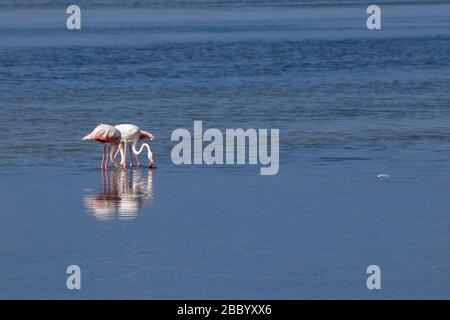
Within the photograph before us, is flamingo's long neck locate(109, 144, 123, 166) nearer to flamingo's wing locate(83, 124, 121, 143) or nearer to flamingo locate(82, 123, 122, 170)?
flamingo locate(82, 123, 122, 170)

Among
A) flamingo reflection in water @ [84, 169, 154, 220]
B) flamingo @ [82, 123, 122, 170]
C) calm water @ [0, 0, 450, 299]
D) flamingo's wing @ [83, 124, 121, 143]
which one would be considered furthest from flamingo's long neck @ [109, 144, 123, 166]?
flamingo reflection in water @ [84, 169, 154, 220]

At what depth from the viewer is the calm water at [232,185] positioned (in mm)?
15023

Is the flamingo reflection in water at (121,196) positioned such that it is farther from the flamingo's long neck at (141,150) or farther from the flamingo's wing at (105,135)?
the flamingo's wing at (105,135)

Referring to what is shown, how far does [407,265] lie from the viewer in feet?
50.3

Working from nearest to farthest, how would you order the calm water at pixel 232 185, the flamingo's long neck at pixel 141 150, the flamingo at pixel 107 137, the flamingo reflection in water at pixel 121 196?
1. the calm water at pixel 232 185
2. the flamingo reflection in water at pixel 121 196
3. the flamingo's long neck at pixel 141 150
4. the flamingo at pixel 107 137

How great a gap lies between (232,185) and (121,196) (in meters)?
1.73

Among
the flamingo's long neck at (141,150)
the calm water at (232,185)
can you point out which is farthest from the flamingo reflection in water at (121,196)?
the flamingo's long neck at (141,150)

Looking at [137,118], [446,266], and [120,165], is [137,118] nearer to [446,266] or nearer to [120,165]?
[120,165]

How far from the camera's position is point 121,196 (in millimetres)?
19781

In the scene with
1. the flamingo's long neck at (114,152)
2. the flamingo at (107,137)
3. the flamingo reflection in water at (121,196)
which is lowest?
the flamingo reflection in water at (121,196)

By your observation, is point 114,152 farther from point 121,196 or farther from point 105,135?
point 121,196

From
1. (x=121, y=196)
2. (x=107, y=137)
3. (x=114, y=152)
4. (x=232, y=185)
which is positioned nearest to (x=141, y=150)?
(x=114, y=152)

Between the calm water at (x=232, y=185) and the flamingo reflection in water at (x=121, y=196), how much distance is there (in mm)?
40

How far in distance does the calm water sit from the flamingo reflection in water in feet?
0.13
